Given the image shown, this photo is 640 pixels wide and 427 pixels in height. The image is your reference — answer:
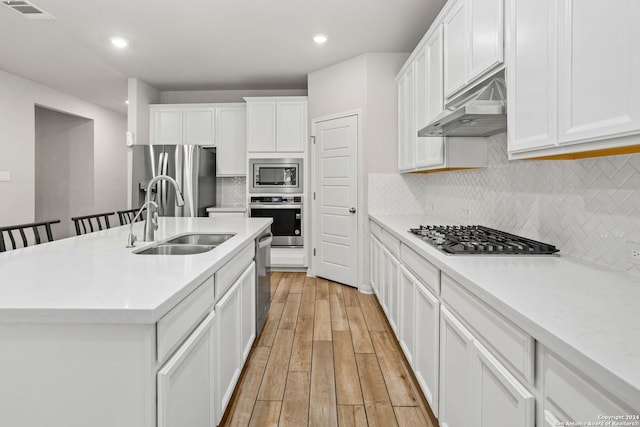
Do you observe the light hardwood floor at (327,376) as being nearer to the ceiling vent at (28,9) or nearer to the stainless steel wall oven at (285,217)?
the stainless steel wall oven at (285,217)

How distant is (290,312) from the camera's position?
3.46 meters

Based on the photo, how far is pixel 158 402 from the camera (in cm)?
100

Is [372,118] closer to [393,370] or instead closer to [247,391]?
[393,370]

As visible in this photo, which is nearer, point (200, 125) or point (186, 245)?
point (186, 245)

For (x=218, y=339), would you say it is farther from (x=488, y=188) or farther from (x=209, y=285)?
(x=488, y=188)

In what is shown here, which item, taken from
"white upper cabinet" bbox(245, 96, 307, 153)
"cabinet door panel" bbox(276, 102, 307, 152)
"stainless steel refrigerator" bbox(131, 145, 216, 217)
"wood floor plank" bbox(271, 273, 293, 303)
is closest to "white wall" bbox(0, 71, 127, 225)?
"stainless steel refrigerator" bbox(131, 145, 216, 217)

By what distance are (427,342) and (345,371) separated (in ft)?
2.35

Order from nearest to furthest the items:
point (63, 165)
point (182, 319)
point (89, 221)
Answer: point (182, 319) → point (89, 221) → point (63, 165)

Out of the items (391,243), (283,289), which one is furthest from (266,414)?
(283,289)

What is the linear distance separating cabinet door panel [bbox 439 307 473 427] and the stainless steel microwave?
3620mm

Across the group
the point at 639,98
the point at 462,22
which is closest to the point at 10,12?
the point at 462,22

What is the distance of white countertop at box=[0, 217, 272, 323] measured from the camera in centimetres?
94

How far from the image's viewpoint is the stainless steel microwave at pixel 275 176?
5.00 meters

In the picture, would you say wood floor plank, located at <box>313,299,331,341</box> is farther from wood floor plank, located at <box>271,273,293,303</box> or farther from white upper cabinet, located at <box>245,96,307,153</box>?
white upper cabinet, located at <box>245,96,307,153</box>
